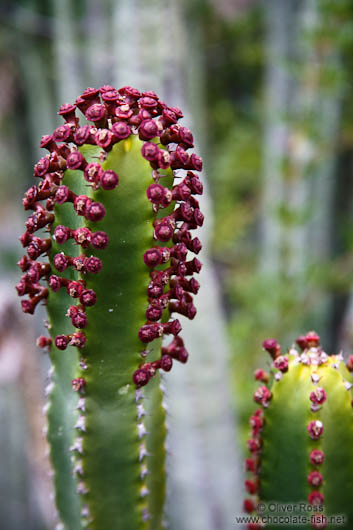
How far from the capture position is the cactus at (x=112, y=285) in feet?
3.17

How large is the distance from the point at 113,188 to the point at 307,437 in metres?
0.57

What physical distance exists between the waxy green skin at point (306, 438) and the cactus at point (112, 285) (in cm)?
21

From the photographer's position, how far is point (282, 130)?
4.19 metres

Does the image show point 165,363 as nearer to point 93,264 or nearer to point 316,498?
point 93,264

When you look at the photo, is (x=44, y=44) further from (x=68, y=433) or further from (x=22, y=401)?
(x=68, y=433)

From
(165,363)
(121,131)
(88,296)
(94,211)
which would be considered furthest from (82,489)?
(121,131)

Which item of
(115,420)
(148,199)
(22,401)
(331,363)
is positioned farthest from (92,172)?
(22,401)

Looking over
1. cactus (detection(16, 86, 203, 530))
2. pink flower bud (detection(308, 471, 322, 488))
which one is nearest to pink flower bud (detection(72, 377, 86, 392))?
cactus (detection(16, 86, 203, 530))

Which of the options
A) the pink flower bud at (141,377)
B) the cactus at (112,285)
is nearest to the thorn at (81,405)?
the cactus at (112,285)

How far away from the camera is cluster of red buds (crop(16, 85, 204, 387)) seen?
953 millimetres

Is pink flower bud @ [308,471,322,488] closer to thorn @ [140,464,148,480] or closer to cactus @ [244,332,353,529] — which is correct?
cactus @ [244,332,353,529]

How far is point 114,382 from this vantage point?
1.07 m

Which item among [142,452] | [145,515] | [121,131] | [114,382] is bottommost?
[145,515]

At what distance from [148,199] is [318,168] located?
3375 millimetres
